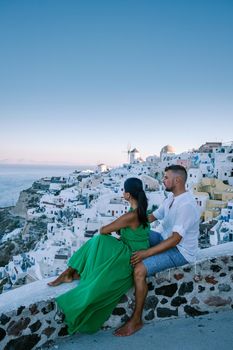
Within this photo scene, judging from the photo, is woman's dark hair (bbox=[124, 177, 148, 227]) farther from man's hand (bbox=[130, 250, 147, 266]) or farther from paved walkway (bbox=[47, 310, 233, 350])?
paved walkway (bbox=[47, 310, 233, 350])

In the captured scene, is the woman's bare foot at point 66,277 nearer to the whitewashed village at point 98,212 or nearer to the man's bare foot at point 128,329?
the man's bare foot at point 128,329

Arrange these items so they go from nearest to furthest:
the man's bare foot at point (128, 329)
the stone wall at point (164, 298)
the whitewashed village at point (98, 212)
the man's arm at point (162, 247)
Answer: the stone wall at point (164, 298) → the man's bare foot at point (128, 329) → the man's arm at point (162, 247) → the whitewashed village at point (98, 212)

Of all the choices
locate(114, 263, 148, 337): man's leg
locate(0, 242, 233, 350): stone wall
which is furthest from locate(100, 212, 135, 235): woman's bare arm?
locate(0, 242, 233, 350): stone wall

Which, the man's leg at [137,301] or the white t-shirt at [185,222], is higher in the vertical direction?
the white t-shirt at [185,222]

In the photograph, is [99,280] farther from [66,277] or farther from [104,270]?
[66,277]

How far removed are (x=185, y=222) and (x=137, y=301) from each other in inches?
33.0

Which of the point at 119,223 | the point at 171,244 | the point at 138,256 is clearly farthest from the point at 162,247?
the point at 119,223

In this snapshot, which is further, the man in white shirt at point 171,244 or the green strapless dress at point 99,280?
the man in white shirt at point 171,244

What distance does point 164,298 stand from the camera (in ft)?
10.1

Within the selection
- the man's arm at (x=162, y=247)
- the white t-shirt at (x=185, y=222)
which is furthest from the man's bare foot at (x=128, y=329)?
the white t-shirt at (x=185, y=222)

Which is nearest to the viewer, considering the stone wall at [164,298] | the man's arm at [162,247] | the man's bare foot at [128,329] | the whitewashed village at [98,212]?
the stone wall at [164,298]

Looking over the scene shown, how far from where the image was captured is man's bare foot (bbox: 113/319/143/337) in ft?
9.09

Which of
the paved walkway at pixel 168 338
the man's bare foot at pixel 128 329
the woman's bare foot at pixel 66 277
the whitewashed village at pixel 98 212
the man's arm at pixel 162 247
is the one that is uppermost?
the man's arm at pixel 162 247

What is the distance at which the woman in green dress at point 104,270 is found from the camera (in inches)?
103
